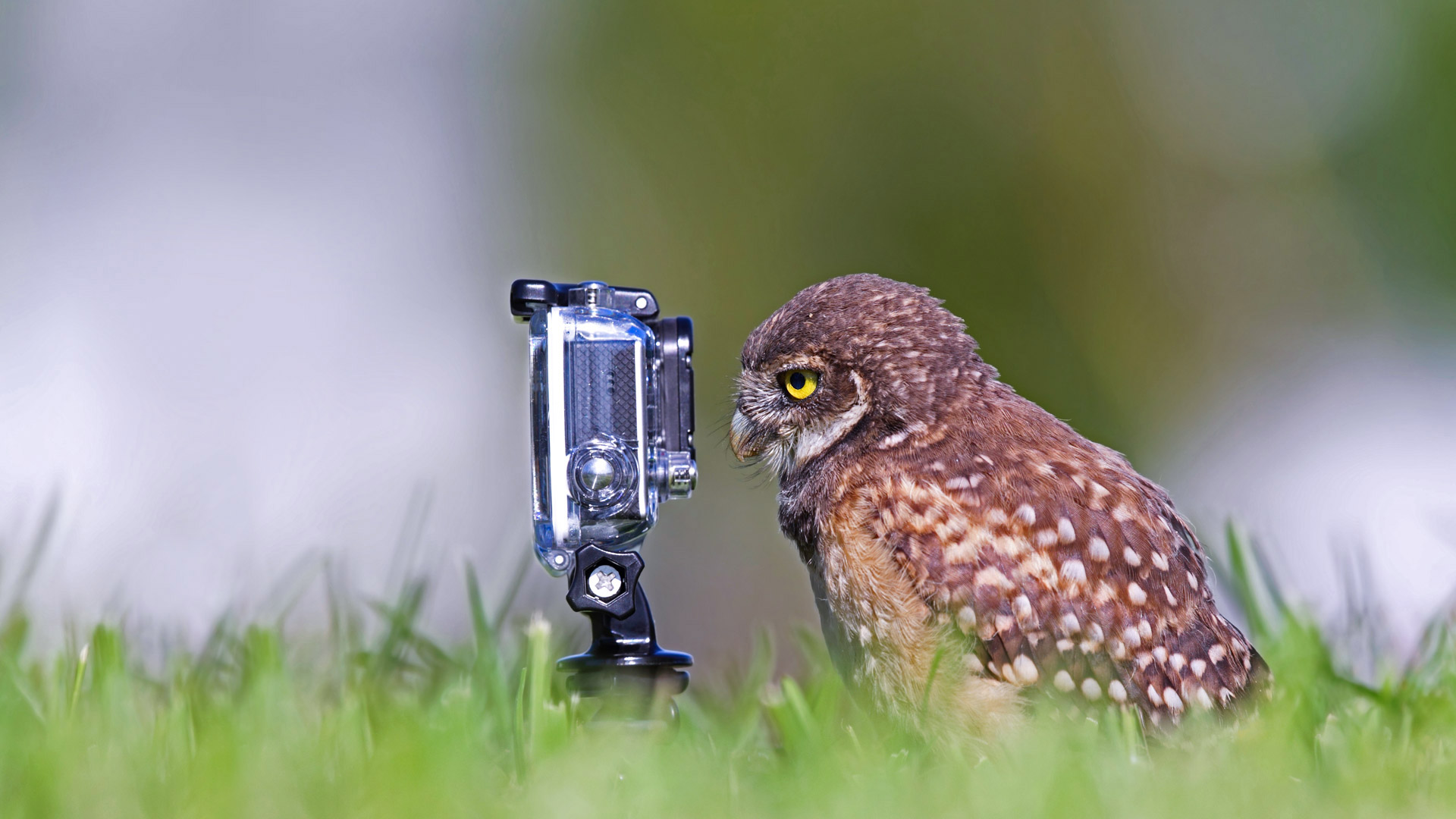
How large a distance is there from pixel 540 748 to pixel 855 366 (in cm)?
126

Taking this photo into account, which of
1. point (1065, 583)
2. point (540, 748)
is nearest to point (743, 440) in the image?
point (1065, 583)

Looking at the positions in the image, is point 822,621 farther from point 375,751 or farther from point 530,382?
point 375,751

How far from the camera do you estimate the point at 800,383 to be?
293 cm

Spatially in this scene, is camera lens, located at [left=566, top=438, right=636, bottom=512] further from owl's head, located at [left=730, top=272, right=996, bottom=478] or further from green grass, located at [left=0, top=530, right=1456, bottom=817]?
owl's head, located at [left=730, top=272, right=996, bottom=478]

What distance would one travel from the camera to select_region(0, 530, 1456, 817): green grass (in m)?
1.71

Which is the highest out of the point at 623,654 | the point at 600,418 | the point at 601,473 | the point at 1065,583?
the point at 600,418

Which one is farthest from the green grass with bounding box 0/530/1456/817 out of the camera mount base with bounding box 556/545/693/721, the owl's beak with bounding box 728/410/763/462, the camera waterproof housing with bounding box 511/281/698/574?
the owl's beak with bounding box 728/410/763/462

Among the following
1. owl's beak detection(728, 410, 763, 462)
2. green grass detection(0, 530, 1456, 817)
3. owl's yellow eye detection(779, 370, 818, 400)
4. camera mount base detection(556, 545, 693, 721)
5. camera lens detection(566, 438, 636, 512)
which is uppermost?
owl's yellow eye detection(779, 370, 818, 400)

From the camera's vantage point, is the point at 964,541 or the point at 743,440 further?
the point at 743,440

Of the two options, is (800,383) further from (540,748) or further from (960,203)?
(960,203)

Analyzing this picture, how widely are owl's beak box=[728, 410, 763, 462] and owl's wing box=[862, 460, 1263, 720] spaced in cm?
53

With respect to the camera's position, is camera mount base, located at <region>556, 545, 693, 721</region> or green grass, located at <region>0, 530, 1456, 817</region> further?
camera mount base, located at <region>556, 545, 693, 721</region>

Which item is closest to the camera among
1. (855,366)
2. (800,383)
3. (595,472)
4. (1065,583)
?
(595,472)

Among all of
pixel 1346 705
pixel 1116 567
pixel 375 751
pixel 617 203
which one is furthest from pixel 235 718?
pixel 617 203
